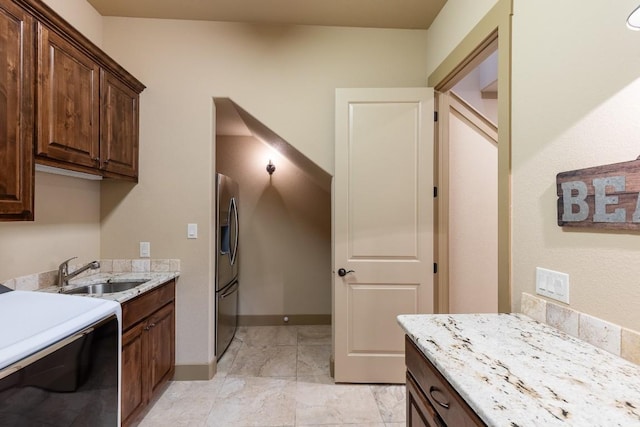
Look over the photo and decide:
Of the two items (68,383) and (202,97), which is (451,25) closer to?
(202,97)

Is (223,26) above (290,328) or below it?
above

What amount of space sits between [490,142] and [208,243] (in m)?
2.43

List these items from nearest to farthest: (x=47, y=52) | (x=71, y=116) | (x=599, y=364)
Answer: (x=599, y=364), (x=47, y=52), (x=71, y=116)

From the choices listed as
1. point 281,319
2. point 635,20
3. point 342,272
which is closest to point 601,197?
point 635,20

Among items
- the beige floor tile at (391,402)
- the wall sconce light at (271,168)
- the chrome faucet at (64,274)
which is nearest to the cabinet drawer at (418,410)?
Result: the beige floor tile at (391,402)

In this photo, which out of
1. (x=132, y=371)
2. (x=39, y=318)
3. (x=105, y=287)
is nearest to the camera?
(x=39, y=318)

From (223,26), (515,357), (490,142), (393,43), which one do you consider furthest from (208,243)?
(490,142)

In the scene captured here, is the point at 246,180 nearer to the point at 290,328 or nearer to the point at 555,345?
the point at 290,328

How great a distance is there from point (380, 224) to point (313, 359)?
145 centimetres

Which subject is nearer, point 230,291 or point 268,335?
point 230,291

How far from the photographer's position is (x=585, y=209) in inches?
39.6

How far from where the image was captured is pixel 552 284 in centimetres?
116

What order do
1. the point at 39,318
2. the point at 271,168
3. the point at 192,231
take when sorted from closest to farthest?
1. the point at 39,318
2. the point at 192,231
3. the point at 271,168

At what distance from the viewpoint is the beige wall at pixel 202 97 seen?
2.31m
